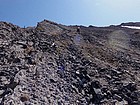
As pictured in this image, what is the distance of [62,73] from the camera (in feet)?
49.4

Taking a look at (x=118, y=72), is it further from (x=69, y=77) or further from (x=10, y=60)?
(x=10, y=60)

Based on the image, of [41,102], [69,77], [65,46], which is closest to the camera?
[41,102]

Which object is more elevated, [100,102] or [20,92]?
[20,92]

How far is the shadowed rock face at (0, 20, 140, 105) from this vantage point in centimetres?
1252

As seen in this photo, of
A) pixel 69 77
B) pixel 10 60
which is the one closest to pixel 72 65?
pixel 69 77

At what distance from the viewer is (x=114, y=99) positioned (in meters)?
12.8

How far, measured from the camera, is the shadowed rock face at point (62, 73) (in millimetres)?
12516

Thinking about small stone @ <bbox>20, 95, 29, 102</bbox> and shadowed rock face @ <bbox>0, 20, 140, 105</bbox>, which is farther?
shadowed rock face @ <bbox>0, 20, 140, 105</bbox>

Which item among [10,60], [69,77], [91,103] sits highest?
[10,60]

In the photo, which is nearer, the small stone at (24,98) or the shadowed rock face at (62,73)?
the small stone at (24,98)

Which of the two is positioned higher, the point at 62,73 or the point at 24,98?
the point at 62,73

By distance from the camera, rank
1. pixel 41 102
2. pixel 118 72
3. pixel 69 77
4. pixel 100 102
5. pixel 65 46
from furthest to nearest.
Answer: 1. pixel 65 46
2. pixel 118 72
3. pixel 69 77
4. pixel 100 102
5. pixel 41 102

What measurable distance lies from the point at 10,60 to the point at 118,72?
6.08 m

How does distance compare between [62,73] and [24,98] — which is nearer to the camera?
[24,98]
